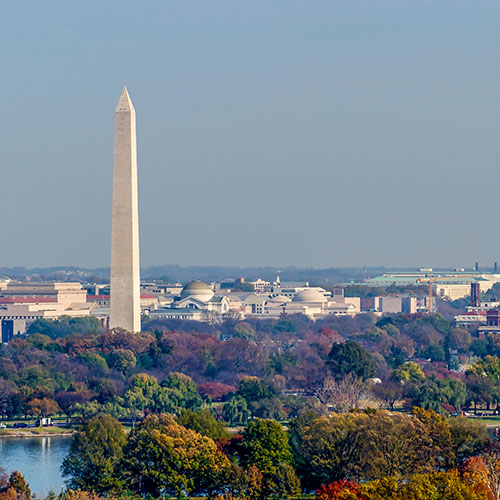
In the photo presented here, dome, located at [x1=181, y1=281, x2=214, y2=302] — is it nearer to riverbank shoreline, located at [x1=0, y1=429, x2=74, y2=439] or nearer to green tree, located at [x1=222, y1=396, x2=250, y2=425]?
green tree, located at [x1=222, y1=396, x2=250, y2=425]

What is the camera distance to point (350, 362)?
92.4 m

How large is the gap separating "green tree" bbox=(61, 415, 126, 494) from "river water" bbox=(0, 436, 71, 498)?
2.80ft

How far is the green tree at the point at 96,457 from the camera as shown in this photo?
2146 inches

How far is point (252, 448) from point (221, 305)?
12548 centimetres

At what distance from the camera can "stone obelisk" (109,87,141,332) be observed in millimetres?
93000

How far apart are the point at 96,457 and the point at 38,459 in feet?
34.9

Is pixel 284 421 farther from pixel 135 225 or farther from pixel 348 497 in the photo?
pixel 348 497

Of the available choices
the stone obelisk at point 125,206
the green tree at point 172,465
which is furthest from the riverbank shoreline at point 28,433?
the green tree at point 172,465

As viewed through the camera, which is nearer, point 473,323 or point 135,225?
point 135,225

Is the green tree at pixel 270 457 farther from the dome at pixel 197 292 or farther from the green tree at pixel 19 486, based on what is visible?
the dome at pixel 197 292

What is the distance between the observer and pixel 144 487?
178 feet

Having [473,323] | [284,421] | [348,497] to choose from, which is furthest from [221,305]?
[348,497]

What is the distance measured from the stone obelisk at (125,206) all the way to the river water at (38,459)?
2026 cm

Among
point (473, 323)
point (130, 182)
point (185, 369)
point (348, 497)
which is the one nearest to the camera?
point (348, 497)
